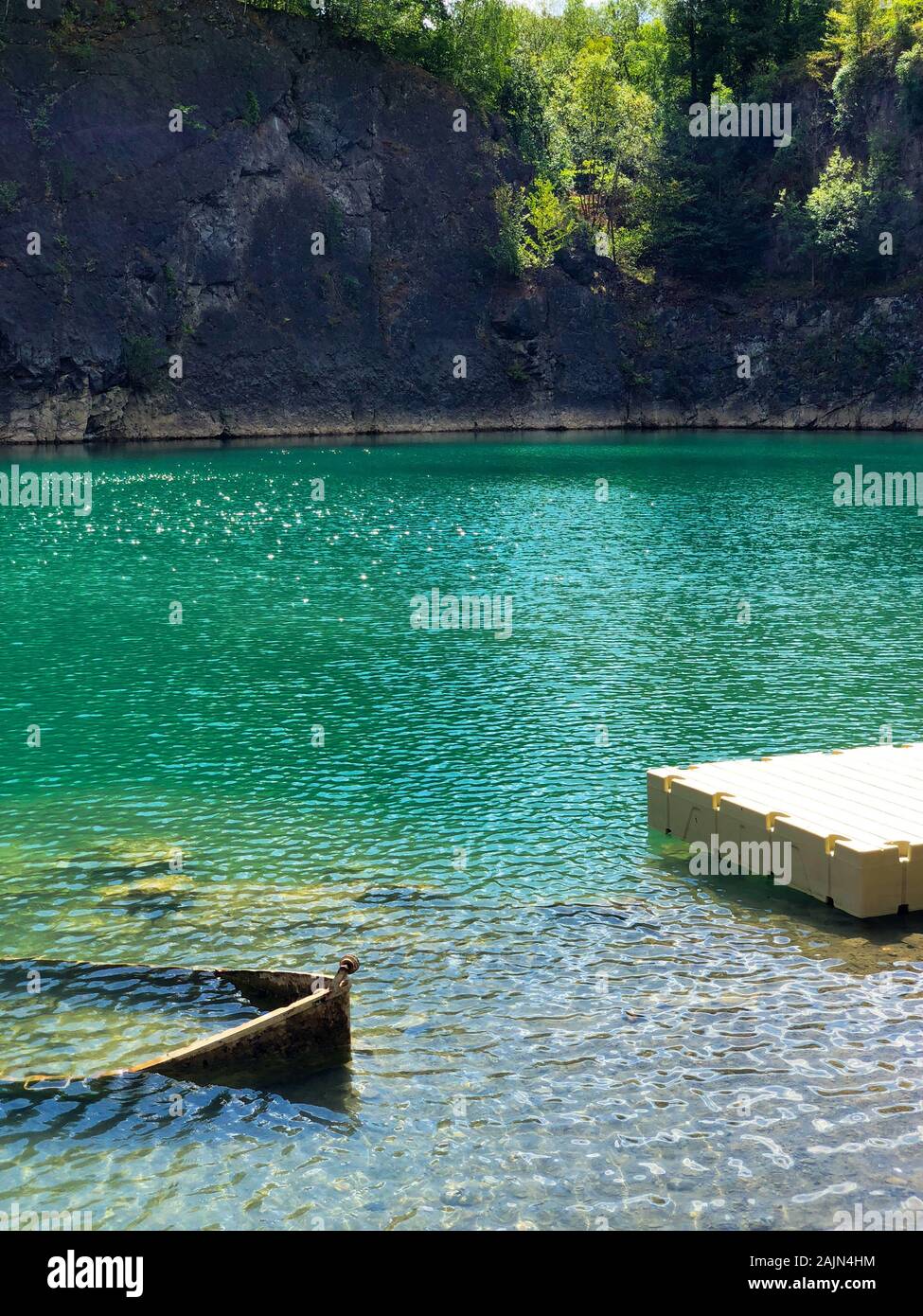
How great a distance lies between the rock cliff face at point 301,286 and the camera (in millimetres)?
94312

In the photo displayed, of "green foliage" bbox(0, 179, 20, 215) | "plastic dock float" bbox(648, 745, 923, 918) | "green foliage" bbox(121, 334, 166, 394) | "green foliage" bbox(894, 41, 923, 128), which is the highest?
"green foliage" bbox(894, 41, 923, 128)

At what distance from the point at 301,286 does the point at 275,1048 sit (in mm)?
99477

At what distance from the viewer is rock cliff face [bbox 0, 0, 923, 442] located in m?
94.3

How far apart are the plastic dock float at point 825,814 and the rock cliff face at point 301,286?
83777mm

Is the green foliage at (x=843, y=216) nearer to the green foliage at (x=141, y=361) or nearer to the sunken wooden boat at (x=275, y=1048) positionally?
the green foliage at (x=141, y=361)

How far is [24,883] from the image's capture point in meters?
15.6

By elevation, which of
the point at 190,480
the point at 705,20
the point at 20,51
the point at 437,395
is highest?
the point at 705,20

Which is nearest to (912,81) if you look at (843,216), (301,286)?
(843,216)

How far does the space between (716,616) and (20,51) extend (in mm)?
82373

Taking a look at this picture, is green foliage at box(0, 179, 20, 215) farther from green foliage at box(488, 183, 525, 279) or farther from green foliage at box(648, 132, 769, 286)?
green foliage at box(648, 132, 769, 286)

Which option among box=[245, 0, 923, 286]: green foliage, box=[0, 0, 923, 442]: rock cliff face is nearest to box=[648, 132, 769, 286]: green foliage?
box=[245, 0, 923, 286]: green foliage

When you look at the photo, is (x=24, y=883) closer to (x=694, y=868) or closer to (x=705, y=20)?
(x=694, y=868)

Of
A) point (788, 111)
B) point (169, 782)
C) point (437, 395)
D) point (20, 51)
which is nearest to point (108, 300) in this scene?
point (20, 51)

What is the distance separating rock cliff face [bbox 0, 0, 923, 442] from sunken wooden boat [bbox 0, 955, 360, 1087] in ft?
288
